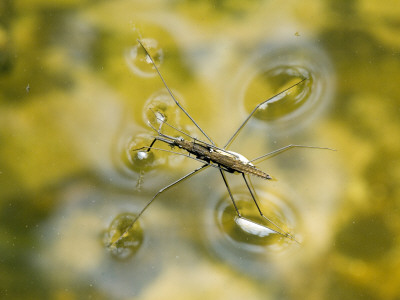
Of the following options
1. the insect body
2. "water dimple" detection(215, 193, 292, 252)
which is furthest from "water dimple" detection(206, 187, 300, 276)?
the insect body

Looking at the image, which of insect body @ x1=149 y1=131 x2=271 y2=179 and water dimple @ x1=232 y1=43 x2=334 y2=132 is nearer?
insect body @ x1=149 y1=131 x2=271 y2=179

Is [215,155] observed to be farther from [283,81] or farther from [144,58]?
[144,58]

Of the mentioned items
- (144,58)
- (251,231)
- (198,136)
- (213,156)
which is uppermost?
(144,58)

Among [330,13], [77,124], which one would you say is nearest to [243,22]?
Answer: [330,13]

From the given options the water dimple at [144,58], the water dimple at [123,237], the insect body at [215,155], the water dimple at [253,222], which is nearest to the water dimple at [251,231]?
the water dimple at [253,222]

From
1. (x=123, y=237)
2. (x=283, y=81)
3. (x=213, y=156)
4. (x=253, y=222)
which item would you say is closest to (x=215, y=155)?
(x=213, y=156)

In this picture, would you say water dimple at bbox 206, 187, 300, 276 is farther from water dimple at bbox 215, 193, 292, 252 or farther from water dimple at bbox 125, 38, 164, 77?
water dimple at bbox 125, 38, 164, 77
